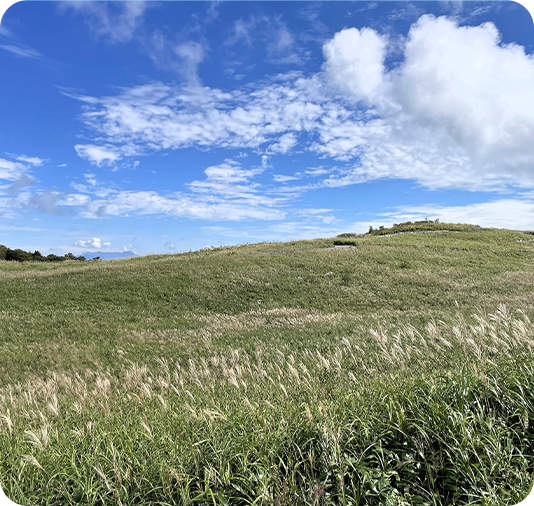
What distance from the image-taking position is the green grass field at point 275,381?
2.62 meters

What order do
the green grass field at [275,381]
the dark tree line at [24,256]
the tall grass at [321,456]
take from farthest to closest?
the dark tree line at [24,256], the green grass field at [275,381], the tall grass at [321,456]

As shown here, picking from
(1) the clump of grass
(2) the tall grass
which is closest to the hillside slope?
(2) the tall grass

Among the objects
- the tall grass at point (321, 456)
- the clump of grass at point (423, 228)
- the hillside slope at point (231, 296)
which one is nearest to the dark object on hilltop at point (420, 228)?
the clump of grass at point (423, 228)

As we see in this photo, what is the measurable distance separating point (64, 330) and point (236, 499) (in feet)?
60.5

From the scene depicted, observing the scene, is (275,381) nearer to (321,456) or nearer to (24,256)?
(321,456)

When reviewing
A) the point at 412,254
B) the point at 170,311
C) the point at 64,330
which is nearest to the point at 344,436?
the point at 64,330

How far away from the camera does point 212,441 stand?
3059 mm

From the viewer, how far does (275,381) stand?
17.1 feet

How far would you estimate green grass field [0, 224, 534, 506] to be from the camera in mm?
2625

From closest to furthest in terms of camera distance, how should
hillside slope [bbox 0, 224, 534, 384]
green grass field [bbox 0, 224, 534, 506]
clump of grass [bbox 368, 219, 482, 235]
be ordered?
1. green grass field [bbox 0, 224, 534, 506]
2. hillside slope [bbox 0, 224, 534, 384]
3. clump of grass [bbox 368, 219, 482, 235]

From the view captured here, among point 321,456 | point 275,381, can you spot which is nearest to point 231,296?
point 275,381

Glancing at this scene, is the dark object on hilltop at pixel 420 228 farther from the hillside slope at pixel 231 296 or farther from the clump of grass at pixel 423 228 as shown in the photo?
the hillside slope at pixel 231 296

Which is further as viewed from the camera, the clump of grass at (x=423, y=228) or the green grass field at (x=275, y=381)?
the clump of grass at (x=423, y=228)

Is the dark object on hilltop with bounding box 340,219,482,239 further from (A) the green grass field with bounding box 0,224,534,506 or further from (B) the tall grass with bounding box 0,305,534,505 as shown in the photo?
(B) the tall grass with bounding box 0,305,534,505
